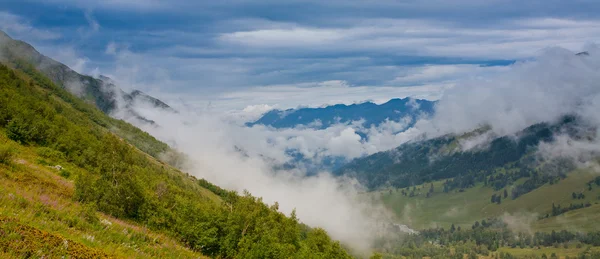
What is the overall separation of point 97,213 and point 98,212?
449 cm

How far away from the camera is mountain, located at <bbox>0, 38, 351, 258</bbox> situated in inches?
593

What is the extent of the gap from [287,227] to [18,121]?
1743 inches

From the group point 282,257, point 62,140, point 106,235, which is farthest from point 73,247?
point 62,140

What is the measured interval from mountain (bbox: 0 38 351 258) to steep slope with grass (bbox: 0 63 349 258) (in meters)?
0.05

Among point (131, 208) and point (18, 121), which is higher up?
point (18, 121)

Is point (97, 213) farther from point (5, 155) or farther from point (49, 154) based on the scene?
point (49, 154)

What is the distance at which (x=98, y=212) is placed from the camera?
3155 cm

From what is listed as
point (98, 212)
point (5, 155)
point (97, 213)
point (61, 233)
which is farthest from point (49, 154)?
point (61, 233)

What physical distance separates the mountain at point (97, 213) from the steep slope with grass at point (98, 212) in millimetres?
52

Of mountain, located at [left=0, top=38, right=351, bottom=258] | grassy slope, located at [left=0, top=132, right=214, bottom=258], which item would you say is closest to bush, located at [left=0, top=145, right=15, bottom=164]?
mountain, located at [left=0, top=38, right=351, bottom=258]

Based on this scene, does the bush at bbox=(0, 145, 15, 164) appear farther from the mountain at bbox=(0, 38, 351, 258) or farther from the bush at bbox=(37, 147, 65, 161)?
the bush at bbox=(37, 147, 65, 161)

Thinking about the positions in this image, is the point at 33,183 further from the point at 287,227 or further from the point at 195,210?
the point at 287,227

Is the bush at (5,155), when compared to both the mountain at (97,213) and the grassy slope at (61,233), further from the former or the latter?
the grassy slope at (61,233)

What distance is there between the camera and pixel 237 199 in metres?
67.3
